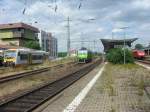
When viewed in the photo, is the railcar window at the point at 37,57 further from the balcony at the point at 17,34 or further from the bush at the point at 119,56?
the balcony at the point at 17,34

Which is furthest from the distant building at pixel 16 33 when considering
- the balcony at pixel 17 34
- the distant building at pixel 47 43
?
the distant building at pixel 47 43

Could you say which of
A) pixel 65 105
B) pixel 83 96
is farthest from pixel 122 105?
pixel 83 96

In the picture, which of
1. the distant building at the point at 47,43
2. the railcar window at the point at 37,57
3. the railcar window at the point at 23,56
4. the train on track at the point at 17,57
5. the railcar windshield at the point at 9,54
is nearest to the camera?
the railcar windshield at the point at 9,54

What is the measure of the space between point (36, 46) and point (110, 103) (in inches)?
3878

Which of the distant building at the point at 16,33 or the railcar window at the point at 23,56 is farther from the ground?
the distant building at the point at 16,33

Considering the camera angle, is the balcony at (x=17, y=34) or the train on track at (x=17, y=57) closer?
the train on track at (x=17, y=57)

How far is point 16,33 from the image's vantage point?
118 meters

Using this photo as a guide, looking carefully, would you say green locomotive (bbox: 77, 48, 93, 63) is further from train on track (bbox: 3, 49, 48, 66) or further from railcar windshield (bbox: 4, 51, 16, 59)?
railcar windshield (bbox: 4, 51, 16, 59)

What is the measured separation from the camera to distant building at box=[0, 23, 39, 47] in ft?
386

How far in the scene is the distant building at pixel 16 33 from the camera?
118 m

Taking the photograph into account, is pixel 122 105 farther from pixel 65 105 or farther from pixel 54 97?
pixel 54 97

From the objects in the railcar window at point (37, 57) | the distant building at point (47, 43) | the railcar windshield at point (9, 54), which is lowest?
the railcar window at point (37, 57)

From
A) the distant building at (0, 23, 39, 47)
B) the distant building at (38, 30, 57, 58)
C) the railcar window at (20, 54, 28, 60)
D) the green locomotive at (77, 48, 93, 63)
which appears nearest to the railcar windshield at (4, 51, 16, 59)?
the railcar window at (20, 54, 28, 60)

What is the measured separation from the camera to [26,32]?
12181 cm
